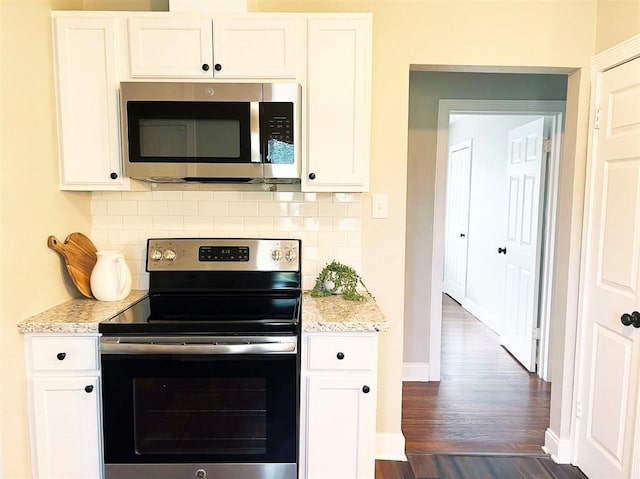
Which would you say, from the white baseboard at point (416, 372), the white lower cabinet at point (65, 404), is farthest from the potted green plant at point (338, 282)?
the white baseboard at point (416, 372)

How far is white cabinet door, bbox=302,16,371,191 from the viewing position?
1873mm

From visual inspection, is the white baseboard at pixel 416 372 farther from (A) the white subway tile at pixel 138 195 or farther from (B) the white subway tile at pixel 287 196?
(A) the white subway tile at pixel 138 195

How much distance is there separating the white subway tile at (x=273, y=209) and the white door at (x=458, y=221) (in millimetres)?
3766

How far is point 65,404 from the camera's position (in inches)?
66.8

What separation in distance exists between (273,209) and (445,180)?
1.52 metres

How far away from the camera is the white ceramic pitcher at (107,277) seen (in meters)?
1.96

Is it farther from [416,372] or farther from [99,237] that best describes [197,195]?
[416,372]

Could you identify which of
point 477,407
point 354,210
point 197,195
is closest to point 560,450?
point 477,407

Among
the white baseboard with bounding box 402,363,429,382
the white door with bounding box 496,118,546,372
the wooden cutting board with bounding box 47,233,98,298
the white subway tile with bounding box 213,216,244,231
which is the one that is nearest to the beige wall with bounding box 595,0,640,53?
the white door with bounding box 496,118,546,372

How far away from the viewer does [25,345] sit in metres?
1.68

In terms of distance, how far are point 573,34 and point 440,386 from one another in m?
2.36

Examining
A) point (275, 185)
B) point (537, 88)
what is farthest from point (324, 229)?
point (537, 88)

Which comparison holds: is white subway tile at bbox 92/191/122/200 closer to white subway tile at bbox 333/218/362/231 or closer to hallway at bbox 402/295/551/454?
white subway tile at bbox 333/218/362/231

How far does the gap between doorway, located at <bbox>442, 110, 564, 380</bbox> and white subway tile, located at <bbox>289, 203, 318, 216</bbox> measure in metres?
1.35
